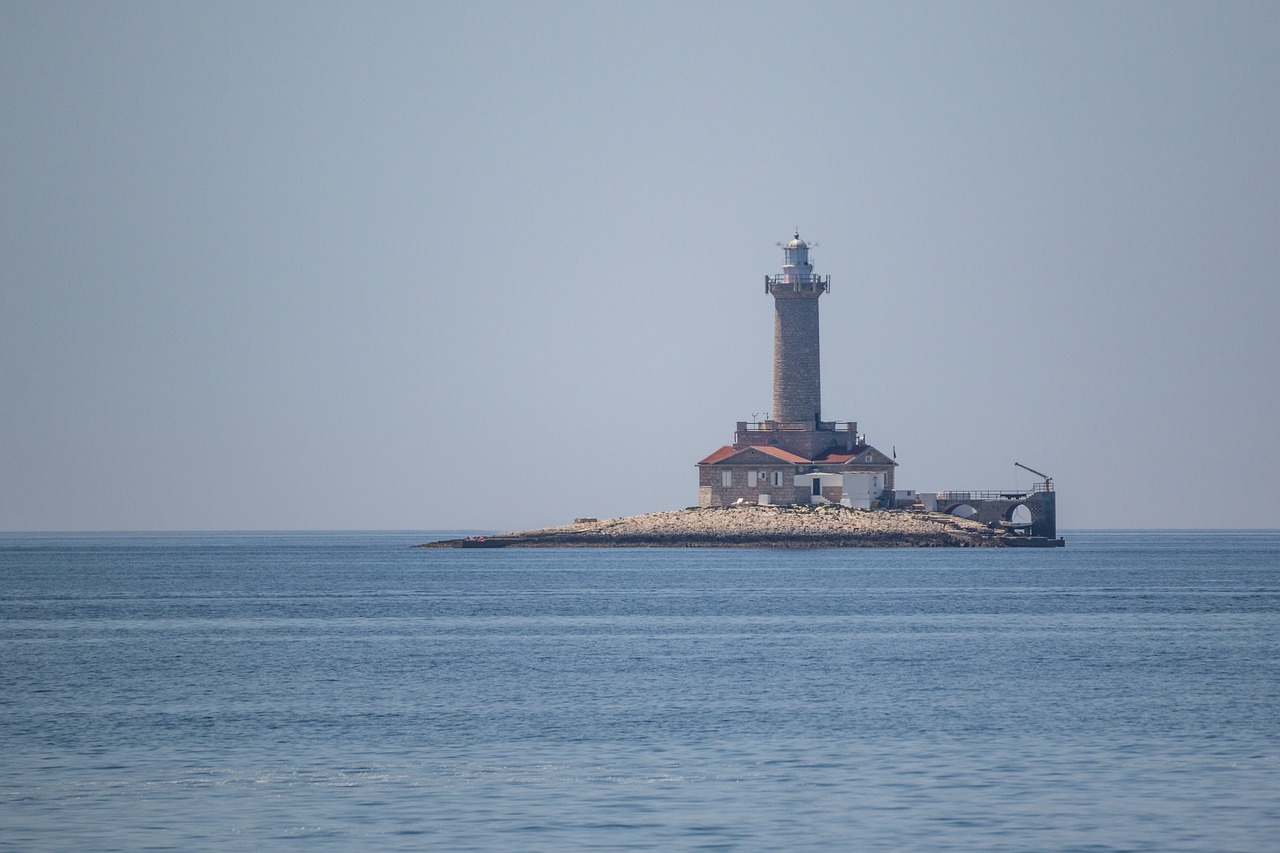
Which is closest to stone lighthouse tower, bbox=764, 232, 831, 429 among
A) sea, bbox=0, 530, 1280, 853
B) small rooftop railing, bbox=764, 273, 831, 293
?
small rooftop railing, bbox=764, 273, 831, 293

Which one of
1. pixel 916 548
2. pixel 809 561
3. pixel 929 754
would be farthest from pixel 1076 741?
pixel 916 548

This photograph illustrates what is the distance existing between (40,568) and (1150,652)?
88989 mm

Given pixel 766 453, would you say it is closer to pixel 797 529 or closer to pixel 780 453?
pixel 780 453

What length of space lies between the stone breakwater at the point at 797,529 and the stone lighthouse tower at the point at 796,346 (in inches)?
243

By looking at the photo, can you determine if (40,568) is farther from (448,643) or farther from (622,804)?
(622,804)

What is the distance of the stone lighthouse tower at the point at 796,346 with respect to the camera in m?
103

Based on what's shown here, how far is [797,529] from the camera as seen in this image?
102 metres

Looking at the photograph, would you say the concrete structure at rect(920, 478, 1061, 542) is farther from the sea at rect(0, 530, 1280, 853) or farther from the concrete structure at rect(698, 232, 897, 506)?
the sea at rect(0, 530, 1280, 853)

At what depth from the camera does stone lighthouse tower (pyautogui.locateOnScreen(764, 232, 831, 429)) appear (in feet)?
339

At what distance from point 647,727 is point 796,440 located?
77319mm

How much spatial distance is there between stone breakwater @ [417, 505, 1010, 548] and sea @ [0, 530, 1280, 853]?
4125cm

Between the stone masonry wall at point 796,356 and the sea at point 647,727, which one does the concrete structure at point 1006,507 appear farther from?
the sea at point 647,727

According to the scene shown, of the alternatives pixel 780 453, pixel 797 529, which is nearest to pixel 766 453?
pixel 780 453

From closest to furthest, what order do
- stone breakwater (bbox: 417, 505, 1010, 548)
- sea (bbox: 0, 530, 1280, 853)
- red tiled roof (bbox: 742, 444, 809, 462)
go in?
sea (bbox: 0, 530, 1280, 853) < stone breakwater (bbox: 417, 505, 1010, 548) < red tiled roof (bbox: 742, 444, 809, 462)
